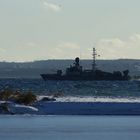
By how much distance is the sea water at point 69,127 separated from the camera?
29.8 meters

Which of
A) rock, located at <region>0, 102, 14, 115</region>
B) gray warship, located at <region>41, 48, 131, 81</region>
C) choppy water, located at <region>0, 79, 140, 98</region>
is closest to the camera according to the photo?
rock, located at <region>0, 102, 14, 115</region>

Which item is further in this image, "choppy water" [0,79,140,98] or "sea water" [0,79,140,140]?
"choppy water" [0,79,140,98]

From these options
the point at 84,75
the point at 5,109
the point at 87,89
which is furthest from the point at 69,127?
the point at 84,75

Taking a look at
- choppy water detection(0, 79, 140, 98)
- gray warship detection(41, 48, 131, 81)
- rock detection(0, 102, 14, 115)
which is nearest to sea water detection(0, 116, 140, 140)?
rock detection(0, 102, 14, 115)

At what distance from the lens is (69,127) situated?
33.5 m

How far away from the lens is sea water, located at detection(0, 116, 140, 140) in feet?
97.9

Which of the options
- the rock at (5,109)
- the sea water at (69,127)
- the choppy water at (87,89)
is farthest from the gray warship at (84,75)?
the sea water at (69,127)

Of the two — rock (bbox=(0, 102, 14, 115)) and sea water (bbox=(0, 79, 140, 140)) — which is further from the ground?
rock (bbox=(0, 102, 14, 115))

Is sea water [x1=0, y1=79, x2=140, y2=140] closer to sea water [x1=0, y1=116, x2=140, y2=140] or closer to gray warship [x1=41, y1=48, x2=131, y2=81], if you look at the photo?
sea water [x1=0, y1=116, x2=140, y2=140]

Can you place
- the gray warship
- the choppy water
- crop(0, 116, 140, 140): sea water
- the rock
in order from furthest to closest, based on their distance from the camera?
the gray warship < the choppy water < the rock < crop(0, 116, 140, 140): sea water

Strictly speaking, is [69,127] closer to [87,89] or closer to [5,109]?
[5,109]

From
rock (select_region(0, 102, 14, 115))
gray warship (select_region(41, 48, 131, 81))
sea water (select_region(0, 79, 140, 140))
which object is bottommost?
sea water (select_region(0, 79, 140, 140))

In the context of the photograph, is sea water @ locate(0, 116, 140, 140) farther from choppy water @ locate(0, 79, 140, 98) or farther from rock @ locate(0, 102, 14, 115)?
choppy water @ locate(0, 79, 140, 98)

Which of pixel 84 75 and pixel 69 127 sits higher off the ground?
pixel 84 75
